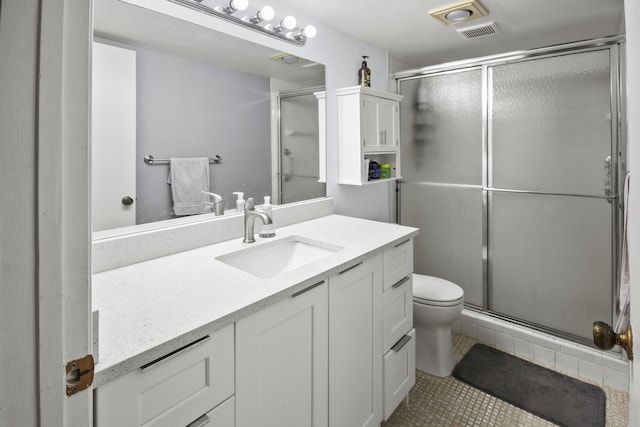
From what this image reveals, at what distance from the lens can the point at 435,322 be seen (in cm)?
213

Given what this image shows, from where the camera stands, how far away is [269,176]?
1958 mm

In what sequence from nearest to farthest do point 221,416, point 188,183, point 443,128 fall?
point 221,416 → point 188,183 → point 443,128

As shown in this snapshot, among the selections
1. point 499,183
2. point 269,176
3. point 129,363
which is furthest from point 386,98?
point 129,363

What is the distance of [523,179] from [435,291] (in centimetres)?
97

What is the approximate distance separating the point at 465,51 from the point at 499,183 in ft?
4.08

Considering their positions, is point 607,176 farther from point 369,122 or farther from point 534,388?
point 369,122

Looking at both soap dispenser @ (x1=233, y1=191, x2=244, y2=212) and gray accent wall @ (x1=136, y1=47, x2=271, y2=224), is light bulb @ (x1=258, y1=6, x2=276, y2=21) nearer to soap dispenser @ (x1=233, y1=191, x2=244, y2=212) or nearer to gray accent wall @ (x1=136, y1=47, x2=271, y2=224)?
gray accent wall @ (x1=136, y1=47, x2=271, y2=224)

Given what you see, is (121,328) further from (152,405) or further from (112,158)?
(112,158)

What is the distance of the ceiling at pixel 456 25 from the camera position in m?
2.07

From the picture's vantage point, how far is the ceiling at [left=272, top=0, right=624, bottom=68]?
2066mm

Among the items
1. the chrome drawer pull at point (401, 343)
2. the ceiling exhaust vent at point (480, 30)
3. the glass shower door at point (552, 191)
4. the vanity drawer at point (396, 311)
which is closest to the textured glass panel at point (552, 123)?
the glass shower door at point (552, 191)

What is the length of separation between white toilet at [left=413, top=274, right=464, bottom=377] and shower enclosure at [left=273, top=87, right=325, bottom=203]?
3.00 ft

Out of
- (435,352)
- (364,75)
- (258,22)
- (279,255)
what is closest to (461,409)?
(435,352)

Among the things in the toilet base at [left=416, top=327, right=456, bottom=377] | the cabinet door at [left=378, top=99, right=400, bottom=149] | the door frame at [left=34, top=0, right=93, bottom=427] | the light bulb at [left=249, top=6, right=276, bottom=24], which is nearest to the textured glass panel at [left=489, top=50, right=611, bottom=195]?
the cabinet door at [left=378, top=99, right=400, bottom=149]
